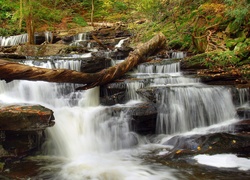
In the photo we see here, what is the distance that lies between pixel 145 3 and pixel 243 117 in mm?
9673

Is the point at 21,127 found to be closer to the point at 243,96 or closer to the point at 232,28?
the point at 243,96

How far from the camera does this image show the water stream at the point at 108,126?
5008 millimetres

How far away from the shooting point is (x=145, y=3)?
573 inches

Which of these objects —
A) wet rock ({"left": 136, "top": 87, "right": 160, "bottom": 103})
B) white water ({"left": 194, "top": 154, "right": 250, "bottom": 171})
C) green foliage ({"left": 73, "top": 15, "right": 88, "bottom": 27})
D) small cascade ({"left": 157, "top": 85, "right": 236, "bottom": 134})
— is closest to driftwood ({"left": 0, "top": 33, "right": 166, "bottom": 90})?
wet rock ({"left": 136, "top": 87, "right": 160, "bottom": 103})

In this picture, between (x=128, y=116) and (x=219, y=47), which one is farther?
(x=219, y=47)

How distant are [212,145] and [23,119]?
383 cm

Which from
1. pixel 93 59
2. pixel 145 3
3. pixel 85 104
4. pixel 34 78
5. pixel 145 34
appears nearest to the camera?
pixel 34 78

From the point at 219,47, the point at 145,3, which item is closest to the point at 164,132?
the point at 219,47

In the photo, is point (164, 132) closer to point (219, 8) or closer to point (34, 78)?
point (34, 78)

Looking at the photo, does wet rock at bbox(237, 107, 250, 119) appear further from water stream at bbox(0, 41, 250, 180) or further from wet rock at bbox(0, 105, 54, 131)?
wet rock at bbox(0, 105, 54, 131)

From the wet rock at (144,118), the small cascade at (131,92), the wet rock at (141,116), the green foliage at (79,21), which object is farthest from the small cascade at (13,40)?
the wet rock at (144,118)

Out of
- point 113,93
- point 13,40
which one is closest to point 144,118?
point 113,93

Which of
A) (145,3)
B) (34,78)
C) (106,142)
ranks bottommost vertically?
(106,142)

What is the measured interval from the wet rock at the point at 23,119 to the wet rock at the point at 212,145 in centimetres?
265
